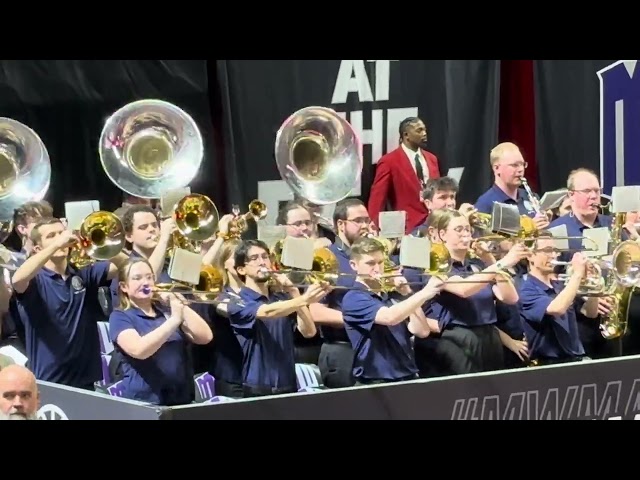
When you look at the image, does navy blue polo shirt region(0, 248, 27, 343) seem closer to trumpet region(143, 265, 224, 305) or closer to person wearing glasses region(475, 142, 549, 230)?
trumpet region(143, 265, 224, 305)

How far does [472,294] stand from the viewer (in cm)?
753

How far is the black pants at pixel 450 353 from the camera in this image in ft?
24.8

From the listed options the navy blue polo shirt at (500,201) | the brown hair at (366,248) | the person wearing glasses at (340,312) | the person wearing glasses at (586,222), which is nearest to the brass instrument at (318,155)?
the person wearing glasses at (340,312)

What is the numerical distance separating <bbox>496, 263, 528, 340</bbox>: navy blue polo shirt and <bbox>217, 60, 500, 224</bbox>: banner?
7.46 ft

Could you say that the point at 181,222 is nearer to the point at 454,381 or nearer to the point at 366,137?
the point at 454,381

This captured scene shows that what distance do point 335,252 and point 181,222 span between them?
3.01 ft

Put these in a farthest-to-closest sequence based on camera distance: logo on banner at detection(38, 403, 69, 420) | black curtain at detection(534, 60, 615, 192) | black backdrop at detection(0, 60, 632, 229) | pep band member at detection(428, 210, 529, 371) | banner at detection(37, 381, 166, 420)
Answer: black curtain at detection(534, 60, 615, 192), black backdrop at detection(0, 60, 632, 229), pep band member at detection(428, 210, 529, 371), logo on banner at detection(38, 403, 69, 420), banner at detection(37, 381, 166, 420)

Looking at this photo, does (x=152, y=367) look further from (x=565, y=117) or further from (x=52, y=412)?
(x=565, y=117)

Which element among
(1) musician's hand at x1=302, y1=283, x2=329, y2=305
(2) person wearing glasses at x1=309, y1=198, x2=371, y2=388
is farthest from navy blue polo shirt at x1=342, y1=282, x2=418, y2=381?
(1) musician's hand at x1=302, y1=283, x2=329, y2=305

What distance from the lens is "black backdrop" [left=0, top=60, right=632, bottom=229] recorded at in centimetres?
954

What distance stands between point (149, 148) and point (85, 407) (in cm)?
223

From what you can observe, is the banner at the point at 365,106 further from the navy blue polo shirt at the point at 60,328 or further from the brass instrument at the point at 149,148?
the navy blue polo shirt at the point at 60,328

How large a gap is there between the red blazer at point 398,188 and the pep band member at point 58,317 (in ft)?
10.9

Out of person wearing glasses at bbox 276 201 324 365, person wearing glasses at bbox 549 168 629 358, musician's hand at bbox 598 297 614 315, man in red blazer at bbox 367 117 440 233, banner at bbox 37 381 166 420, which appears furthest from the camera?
man in red blazer at bbox 367 117 440 233
